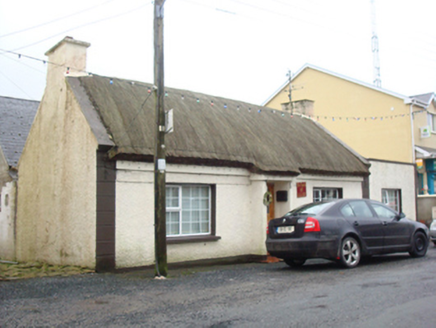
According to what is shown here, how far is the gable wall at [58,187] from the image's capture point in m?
11.0

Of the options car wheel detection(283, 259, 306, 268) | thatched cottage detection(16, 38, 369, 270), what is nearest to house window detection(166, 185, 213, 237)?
thatched cottage detection(16, 38, 369, 270)

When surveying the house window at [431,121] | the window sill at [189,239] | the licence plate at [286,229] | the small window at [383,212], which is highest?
the house window at [431,121]

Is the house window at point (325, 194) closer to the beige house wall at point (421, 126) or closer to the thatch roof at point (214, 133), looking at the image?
the thatch roof at point (214, 133)

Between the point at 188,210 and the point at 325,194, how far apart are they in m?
5.79

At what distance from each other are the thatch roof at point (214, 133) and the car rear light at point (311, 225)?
10.6 ft

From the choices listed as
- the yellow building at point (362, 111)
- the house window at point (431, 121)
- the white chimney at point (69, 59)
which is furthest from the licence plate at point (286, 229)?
the house window at point (431, 121)

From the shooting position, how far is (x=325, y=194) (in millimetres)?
16297

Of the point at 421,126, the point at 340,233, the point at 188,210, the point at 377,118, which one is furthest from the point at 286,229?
the point at 421,126

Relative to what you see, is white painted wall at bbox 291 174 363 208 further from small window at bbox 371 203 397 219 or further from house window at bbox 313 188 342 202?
small window at bbox 371 203 397 219

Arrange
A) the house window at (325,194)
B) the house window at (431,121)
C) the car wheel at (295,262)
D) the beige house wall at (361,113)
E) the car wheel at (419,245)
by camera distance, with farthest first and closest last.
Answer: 1. the house window at (431,121)
2. the beige house wall at (361,113)
3. the house window at (325,194)
4. the car wheel at (419,245)
5. the car wheel at (295,262)

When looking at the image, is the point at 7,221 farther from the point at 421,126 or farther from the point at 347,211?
the point at 421,126

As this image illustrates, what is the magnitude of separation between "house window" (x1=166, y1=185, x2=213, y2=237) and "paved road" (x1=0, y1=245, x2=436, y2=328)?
1904 mm

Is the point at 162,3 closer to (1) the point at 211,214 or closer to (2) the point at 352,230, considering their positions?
(1) the point at 211,214

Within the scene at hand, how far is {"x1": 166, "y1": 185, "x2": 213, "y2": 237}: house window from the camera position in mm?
12125
